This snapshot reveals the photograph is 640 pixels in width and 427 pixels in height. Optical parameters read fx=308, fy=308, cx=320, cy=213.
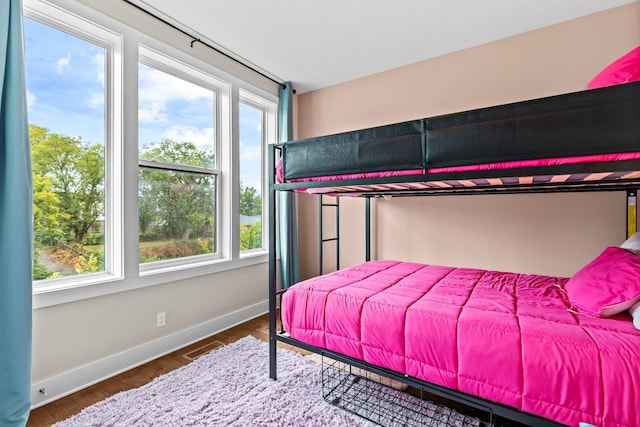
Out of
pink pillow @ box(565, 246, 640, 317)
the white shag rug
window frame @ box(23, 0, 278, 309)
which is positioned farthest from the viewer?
window frame @ box(23, 0, 278, 309)

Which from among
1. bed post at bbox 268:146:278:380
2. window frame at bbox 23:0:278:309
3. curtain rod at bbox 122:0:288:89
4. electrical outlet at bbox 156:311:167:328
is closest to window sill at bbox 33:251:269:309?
window frame at bbox 23:0:278:309

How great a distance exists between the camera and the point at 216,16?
88.5 inches

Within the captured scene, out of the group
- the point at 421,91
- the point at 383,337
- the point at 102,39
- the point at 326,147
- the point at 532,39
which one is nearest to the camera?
the point at 383,337

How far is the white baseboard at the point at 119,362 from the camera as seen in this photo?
1.75 m

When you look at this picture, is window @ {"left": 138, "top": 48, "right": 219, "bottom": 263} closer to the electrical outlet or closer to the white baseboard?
the electrical outlet

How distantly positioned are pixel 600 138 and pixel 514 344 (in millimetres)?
788

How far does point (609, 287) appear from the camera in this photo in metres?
1.29

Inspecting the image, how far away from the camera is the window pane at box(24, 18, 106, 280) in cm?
183

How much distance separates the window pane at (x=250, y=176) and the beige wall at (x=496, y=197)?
2.90 ft

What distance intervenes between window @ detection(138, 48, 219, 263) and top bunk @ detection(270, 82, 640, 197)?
56.5 inches

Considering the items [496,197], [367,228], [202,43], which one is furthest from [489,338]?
[202,43]

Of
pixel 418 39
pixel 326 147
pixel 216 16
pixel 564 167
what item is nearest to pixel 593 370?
pixel 564 167

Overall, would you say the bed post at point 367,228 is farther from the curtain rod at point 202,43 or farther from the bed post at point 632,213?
the bed post at point 632,213

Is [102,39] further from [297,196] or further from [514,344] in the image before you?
[514,344]
